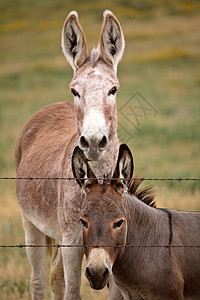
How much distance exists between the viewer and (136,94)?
24141 mm

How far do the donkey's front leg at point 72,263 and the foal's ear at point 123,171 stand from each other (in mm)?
745

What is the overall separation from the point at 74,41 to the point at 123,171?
156 cm

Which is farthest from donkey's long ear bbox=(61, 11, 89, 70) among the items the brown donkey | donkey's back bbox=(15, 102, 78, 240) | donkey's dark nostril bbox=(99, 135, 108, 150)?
the brown donkey

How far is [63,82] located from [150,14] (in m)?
21.0

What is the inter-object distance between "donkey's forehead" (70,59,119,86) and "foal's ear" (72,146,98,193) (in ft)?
2.34

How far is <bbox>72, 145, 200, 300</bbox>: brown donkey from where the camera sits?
13.6 feet

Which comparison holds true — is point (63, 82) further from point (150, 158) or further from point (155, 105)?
point (150, 158)

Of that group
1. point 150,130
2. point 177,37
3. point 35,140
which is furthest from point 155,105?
point 177,37

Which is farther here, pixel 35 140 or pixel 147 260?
pixel 35 140

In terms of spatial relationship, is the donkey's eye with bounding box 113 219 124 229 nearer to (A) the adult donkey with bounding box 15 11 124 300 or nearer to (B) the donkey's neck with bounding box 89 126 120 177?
(A) the adult donkey with bounding box 15 11 124 300

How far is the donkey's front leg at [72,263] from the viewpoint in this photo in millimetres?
4949

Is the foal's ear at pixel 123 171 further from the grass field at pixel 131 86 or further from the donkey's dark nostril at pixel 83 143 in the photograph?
the grass field at pixel 131 86

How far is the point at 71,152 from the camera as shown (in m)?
5.22

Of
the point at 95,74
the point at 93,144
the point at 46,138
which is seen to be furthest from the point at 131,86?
the point at 93,144
